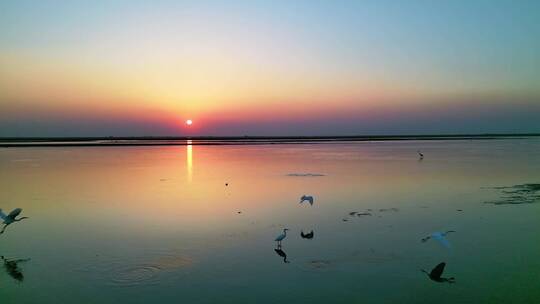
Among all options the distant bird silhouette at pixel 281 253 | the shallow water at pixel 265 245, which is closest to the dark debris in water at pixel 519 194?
the shallow water at pixel 265 245

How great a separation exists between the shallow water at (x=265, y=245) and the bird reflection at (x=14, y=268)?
0.07 meters

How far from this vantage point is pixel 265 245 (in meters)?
8.48

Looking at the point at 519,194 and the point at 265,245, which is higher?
the point at 519,194

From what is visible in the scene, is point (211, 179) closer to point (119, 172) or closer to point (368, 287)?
point (119, 172)

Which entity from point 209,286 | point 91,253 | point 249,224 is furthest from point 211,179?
point 209,286

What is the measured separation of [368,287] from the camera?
639cm

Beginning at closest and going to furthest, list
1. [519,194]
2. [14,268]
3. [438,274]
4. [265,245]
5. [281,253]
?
[438,274]
[14,268]
[281,253]
[265,245]
[519,194]

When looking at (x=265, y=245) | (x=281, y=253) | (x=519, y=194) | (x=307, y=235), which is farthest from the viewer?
(x=519, y=194)

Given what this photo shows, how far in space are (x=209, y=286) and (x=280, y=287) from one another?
3.25 ft

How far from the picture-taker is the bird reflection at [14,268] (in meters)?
6.86

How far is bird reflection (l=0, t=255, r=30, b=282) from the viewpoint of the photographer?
6.86 metres

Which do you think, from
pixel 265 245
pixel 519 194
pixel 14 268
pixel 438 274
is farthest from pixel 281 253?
pixel 519 194

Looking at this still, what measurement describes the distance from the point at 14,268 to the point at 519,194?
13.5 metres

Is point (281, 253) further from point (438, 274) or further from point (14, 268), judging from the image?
point (14, 268)
